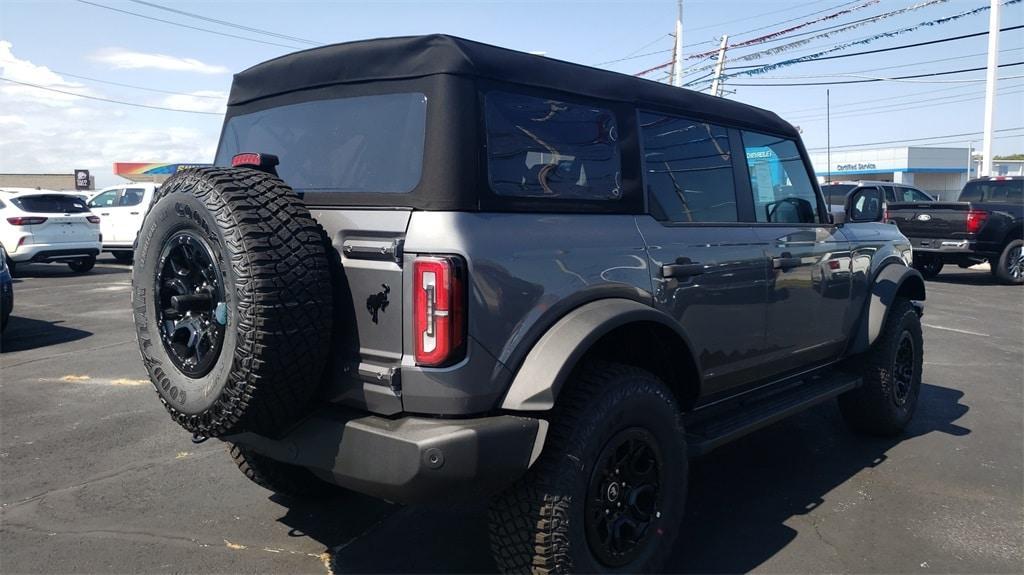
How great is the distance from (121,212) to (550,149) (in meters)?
16.2

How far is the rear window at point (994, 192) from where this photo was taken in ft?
48.6

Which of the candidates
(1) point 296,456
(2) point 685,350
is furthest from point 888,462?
(1) point 296,456

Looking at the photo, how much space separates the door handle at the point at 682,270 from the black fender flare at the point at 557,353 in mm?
453

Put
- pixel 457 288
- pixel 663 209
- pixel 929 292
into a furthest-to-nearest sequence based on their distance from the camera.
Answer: pixel 929 292 → pixel 663 209 → pixel 457 288

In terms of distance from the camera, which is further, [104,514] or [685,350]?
[104,514]

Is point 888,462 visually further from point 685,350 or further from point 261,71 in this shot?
point 261,71

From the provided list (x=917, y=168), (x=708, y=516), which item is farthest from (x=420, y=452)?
(x=917, y=168)

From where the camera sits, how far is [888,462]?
4676mm

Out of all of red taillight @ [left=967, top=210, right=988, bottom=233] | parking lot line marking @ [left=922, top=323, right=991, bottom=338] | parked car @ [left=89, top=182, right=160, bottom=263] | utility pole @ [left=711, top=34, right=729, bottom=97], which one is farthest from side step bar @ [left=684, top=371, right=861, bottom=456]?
utility pole @ [left=711, top=34, right=729, bottom=97]

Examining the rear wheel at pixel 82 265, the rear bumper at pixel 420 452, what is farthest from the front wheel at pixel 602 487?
the rear wheel at pixel 82 265

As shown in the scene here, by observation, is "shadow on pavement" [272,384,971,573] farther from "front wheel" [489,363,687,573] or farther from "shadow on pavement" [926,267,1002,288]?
"shadow on pavement" [926,267,1002,288]

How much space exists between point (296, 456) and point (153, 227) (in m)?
1.02

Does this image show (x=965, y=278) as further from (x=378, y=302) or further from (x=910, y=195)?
(x=378, y=302)

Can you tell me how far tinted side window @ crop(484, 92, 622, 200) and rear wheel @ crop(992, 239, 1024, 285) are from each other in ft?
44.2
